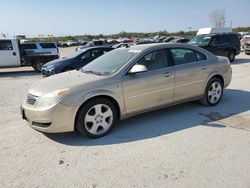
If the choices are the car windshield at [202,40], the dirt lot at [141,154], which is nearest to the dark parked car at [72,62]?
the dirt lot at [141,154]

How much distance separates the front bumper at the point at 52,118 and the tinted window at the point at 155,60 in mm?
1629

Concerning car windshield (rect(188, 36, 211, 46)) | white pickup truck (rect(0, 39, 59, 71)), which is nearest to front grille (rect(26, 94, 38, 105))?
white pickup truck (rect(0, 39, 59, 71))

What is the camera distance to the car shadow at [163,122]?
414cm

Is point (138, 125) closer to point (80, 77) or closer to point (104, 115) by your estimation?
point (104, 115)

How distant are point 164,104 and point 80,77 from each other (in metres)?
1.74

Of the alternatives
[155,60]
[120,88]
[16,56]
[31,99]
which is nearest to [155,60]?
[155,60]

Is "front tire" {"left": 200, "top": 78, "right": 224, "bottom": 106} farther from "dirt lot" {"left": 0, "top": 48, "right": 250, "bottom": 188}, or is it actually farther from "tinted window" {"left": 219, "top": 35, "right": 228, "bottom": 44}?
"tinted window" {"left": 219, "top": 35, "right": 228, "bottom": 44}

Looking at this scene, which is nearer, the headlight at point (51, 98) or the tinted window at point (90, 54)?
the headlight at point (51, 98)

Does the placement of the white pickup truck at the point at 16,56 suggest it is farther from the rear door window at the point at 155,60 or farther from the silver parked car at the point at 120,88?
the rear door window at the point at 155,60

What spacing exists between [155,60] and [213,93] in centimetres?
182

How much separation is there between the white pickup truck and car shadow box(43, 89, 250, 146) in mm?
10073

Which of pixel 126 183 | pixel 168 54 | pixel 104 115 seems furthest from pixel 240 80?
pixel 126 183

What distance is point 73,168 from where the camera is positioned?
10.7 ft

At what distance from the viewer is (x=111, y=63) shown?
4785mm
